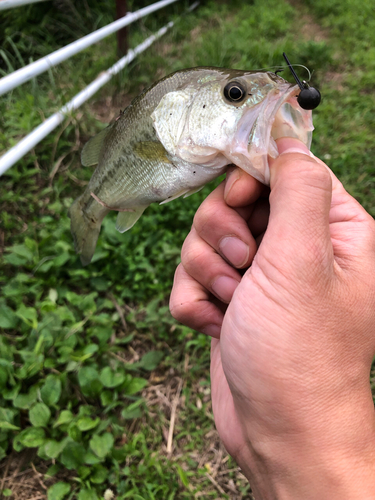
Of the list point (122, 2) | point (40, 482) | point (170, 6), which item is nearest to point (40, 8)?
point (122, 2)

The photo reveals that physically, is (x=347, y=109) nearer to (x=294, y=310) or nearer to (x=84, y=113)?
(x=84, y=113)

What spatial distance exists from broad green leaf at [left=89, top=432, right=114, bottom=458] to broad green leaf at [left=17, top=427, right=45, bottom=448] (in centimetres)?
29

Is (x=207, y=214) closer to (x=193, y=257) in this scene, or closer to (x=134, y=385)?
(x=193, y=257)

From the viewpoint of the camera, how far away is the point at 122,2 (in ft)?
14.3

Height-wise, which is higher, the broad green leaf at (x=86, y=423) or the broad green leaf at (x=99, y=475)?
the broad green leaf at (x=86, y=423)

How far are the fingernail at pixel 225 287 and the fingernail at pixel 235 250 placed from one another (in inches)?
3.3

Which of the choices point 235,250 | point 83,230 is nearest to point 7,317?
point 83,230

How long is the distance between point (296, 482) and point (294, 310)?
54 centimetres

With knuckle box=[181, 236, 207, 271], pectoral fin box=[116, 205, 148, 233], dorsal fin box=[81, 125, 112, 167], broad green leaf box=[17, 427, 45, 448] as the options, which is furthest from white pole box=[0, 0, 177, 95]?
broad green leaf box=[17, 427, 45, 448]

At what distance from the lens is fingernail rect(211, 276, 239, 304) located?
1.49 m

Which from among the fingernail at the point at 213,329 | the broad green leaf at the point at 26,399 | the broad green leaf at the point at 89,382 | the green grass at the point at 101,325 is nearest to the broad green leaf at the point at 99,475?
the green grass at the point at 101,325

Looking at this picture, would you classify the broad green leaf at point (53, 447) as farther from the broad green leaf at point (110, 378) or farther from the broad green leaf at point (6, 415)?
the broad green leaf at point (110, 378)

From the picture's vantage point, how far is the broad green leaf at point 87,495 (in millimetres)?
1895

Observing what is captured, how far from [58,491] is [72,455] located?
0.19 meters
